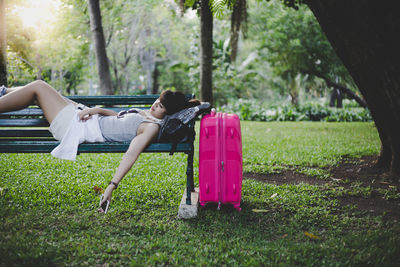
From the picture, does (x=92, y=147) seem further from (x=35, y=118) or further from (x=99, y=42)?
(x=99, y=42)

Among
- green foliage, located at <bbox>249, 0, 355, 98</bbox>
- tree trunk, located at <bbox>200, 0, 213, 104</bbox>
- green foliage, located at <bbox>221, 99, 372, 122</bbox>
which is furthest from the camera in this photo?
green foliage, located at <bbox>249, 0, 355, 98</bbox>

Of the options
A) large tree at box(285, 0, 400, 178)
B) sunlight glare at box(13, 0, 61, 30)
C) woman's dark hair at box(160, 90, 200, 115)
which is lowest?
woman's dark hair at box(160, 90, 200, 115)

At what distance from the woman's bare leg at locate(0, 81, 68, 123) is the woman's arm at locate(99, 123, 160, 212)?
99 cm

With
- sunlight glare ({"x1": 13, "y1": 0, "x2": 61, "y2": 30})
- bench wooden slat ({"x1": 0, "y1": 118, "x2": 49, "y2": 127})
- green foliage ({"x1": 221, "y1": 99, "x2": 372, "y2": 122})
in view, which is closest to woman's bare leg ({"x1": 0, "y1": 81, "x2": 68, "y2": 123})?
bench wooden slat ({"x1": 0, "y1": 118, "x2": 49, "y2": 127})

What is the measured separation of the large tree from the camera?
310 centimetres

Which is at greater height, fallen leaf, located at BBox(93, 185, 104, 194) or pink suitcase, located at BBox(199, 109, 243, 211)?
pink suitcase, located at BBox(199, 109, 243, 211)

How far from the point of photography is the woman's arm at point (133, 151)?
2925 mm

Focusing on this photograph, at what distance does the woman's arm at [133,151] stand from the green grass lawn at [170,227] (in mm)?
352

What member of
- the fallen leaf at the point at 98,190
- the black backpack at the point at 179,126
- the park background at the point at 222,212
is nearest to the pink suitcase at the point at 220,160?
the black backpack at the point at 179,126

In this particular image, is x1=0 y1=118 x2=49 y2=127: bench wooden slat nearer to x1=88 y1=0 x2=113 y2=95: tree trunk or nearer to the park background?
the park background

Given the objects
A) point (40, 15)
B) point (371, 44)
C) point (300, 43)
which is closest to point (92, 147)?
point (371, 44)

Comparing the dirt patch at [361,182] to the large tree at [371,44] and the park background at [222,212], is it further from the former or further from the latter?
the large tree at [371,44]

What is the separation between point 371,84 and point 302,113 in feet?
36.6

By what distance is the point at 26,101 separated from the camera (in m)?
3.33
